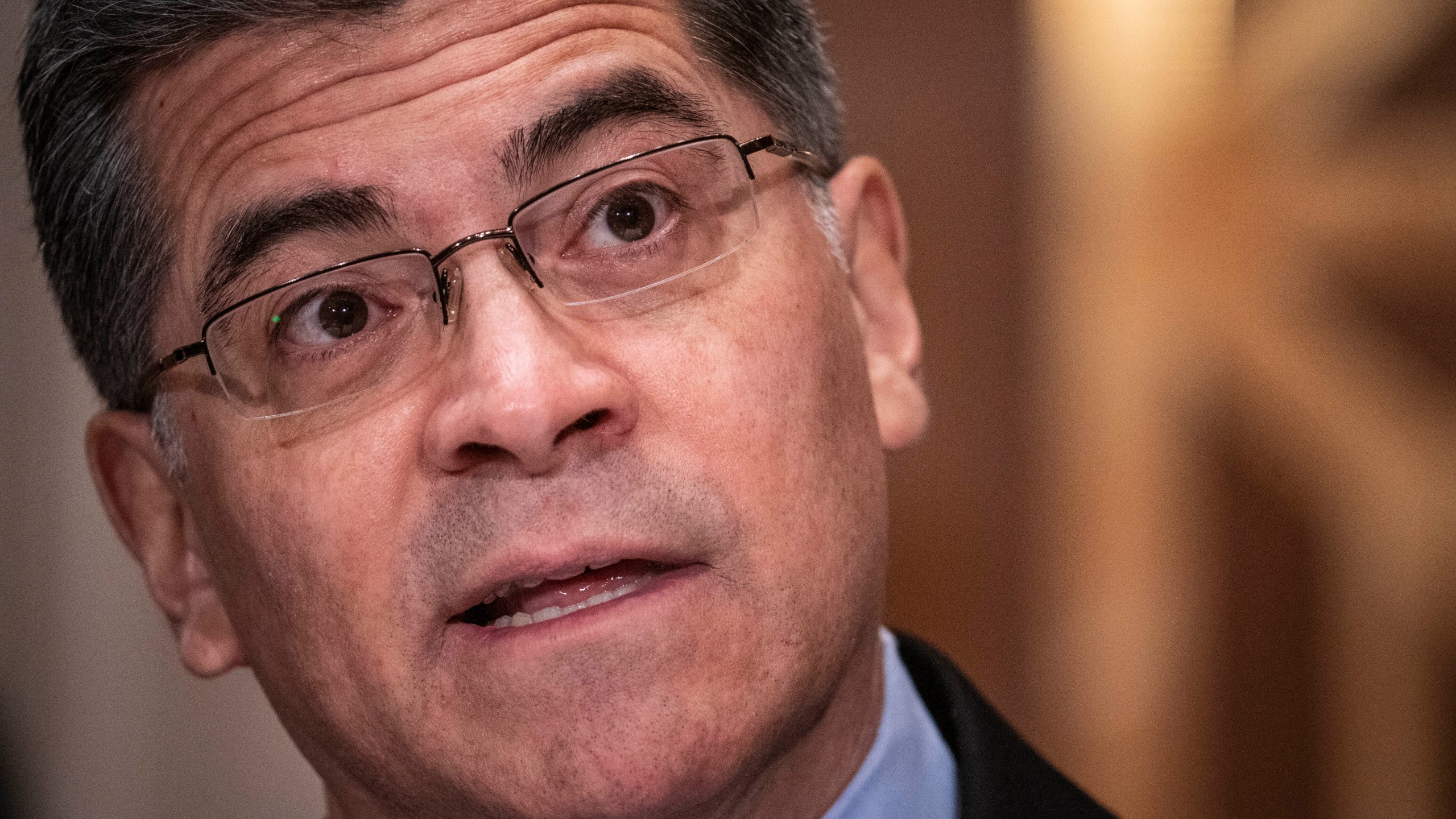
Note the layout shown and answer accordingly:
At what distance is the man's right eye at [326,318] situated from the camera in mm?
1330

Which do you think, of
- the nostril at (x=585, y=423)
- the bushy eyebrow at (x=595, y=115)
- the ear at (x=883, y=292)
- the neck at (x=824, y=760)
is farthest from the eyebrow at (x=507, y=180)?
the neck at (x=824, y=760)

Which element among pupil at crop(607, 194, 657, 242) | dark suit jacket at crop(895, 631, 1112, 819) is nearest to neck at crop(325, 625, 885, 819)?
dark suit jacket at crop(895, 631, 1112, 819)

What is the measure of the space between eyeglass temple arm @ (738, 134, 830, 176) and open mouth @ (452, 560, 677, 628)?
1.55 feet

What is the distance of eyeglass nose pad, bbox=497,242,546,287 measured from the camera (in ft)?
4.07

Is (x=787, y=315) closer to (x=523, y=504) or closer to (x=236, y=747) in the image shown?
(x=523, y=504)

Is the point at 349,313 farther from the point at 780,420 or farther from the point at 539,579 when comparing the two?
the point at 780,420

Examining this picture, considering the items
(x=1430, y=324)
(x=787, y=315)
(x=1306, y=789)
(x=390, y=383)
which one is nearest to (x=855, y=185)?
(x=787, y=315)

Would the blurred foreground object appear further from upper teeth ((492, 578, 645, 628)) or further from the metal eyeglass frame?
upper teeth ((492, 578, 645, 628))

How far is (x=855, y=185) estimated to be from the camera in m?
1.68

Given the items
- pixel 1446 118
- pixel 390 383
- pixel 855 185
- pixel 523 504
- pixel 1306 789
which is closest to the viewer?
pixel 523 504

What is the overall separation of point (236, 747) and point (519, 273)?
193 centimetres

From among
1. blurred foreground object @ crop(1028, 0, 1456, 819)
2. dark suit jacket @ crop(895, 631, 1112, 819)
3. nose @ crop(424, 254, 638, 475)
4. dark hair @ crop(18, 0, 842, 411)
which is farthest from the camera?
blurred foreground object @ crop(1028, 0, 1456, 819)

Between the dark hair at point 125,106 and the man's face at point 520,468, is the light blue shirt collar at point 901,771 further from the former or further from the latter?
the dark hair at point 125,106

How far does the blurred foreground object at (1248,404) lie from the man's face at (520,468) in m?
1.36
